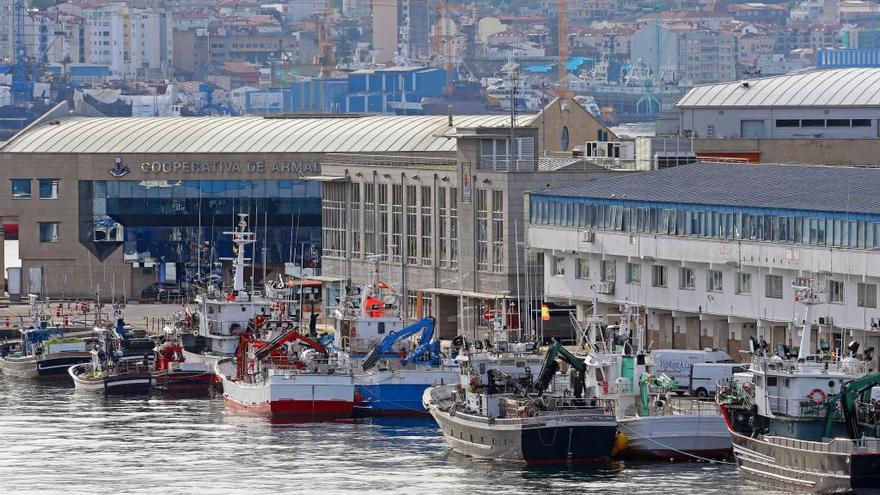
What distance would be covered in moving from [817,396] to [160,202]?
262 ft

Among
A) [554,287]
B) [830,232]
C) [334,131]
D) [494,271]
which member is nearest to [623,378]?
[830,232]

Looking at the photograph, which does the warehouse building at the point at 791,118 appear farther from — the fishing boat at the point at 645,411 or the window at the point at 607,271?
the fishing boat at the point at 645,411

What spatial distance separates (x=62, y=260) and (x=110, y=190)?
14.6ft

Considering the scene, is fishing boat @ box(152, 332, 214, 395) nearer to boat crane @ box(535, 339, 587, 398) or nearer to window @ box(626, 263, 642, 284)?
window @ box(626, 263, 642, 284)

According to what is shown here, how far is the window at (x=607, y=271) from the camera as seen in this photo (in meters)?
109

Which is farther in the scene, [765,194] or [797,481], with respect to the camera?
[765,194]

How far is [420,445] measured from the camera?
8788cm

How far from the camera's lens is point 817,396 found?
7338 centimetres

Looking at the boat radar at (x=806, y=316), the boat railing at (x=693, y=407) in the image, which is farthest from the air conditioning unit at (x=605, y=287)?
the boat radar at (x=806, y=316)

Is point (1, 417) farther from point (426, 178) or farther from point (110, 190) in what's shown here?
point (110, 190)

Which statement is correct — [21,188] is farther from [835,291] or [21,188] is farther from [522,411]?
[522,411]

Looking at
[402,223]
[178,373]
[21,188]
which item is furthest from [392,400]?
[21,188]

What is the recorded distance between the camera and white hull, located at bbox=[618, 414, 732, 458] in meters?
80.4

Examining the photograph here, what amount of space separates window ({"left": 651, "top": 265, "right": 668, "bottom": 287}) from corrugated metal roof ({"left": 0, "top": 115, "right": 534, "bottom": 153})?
39438 mm
